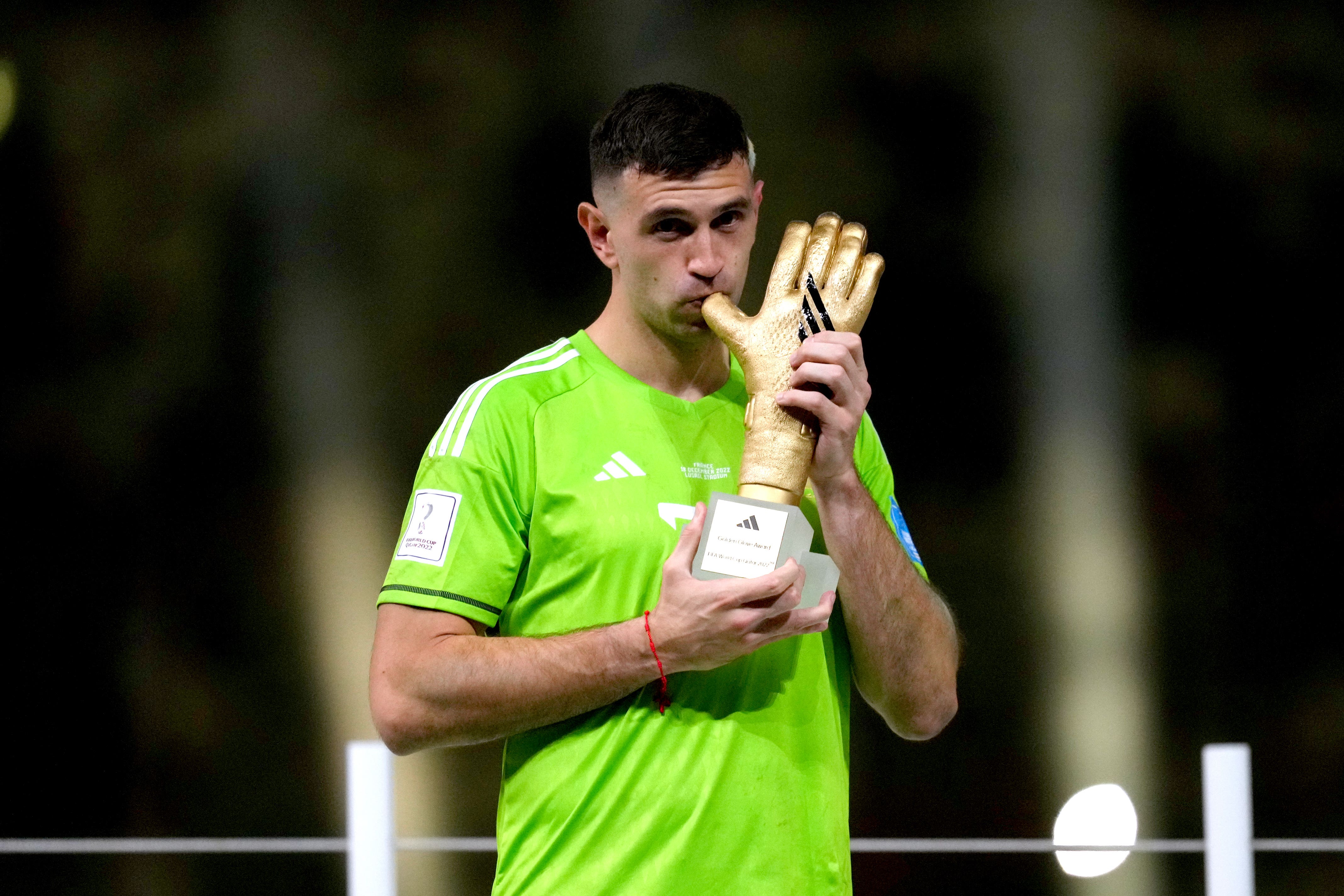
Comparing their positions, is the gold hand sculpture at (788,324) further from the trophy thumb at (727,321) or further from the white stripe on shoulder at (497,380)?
the white stripe on shoulder at (497,380)

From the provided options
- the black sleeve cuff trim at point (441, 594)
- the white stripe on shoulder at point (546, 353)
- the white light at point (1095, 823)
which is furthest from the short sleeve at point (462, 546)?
the white light at point (1095, 823)

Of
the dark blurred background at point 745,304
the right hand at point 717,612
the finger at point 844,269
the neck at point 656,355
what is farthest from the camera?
the dark blurred background at point 745,304

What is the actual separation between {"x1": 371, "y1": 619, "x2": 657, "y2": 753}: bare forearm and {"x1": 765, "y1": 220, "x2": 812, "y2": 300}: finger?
0.92 ft

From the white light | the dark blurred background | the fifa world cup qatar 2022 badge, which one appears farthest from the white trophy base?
the white light

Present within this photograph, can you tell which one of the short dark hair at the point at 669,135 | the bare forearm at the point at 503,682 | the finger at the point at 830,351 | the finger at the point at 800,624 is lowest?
the bare forearm at the point at 503,682

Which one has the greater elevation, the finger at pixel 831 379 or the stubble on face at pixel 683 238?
the stubble on face at pixel 683 238

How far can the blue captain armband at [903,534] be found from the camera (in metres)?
1.09

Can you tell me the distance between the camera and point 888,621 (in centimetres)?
101

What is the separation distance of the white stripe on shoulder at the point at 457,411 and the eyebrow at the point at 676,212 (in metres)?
0.14

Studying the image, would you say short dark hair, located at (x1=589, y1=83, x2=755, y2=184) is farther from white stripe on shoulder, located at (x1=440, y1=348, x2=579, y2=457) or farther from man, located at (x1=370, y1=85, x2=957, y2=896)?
white stripe on shoulder, located at (x1=440, y1=348, x2=579, y2=457)

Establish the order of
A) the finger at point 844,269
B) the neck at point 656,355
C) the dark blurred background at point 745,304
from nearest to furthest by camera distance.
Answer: the finger at point 844,269 < the neck at point 656,355 < the dark blurred background at point 745,304

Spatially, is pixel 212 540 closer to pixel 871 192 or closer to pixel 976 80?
pixel 871 192

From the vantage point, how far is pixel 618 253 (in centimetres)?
105

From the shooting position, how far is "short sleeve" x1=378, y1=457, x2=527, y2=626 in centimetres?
97
